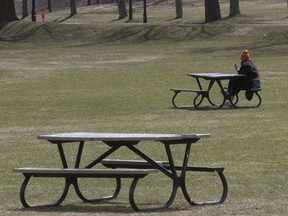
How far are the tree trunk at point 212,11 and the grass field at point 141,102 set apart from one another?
2.35m

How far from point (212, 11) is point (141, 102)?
43105mm

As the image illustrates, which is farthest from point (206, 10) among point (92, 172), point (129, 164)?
point (92, 172)

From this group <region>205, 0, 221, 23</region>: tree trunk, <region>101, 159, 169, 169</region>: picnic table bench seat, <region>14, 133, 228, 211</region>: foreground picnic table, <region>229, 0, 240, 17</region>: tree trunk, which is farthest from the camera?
<region>229, 0, 240, 17</region>: tree trunk

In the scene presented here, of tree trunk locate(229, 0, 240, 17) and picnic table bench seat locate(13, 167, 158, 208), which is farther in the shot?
tree trunk locate(229, 0, 240, 17)

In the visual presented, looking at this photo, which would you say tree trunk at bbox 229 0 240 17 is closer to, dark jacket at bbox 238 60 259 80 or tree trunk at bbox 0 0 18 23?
tree trunk at bbox 0 0 18 23

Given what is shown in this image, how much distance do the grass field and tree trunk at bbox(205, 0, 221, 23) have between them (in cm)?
235

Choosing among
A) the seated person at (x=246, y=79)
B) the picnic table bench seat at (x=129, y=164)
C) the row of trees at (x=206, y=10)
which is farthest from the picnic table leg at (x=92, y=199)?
the row of trees at (x=206, y=10)

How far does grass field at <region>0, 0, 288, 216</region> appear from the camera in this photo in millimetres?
12781

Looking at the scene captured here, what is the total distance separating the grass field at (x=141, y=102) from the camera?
12.8m

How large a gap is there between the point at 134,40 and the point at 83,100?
1337 inches

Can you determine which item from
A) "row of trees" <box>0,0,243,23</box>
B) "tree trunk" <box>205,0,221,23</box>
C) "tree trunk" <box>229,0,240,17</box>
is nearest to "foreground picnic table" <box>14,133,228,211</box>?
"row of trees" <box>0,0,243,23</box>

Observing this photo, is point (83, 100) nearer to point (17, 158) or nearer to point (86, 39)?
point (17, 158)

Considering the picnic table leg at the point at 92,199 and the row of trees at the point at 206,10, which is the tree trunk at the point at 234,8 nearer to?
the row of trees at the point at 206,10

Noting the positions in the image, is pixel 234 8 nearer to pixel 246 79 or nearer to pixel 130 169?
pixel 246 79
